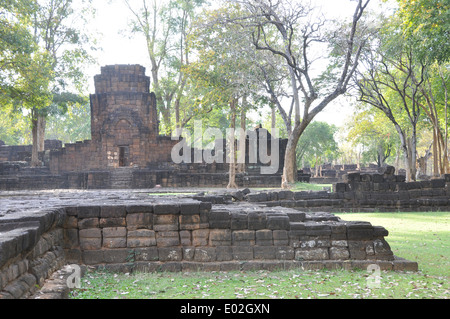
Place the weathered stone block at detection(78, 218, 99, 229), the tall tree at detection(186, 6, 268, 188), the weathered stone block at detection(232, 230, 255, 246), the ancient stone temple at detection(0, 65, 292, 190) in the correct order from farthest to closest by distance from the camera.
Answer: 1. the ancient stone temple at detection(0, 65, 292, 190)
2. the tall tree at detection(186, 6, 268, 188)
3. the weathered stone block at detection(232, 230, 255, 246)
4. the weathered stone block at detection(78, 218, 99, 229)

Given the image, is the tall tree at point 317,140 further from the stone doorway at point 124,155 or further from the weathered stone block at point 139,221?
the weathered stone block at point 139,221

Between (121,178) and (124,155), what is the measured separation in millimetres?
4131

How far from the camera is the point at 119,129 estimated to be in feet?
97.8

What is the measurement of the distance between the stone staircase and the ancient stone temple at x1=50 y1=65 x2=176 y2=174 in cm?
147

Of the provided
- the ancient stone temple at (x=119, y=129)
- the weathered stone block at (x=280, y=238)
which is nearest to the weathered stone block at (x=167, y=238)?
the weathered stone block at (x=280, y=238)

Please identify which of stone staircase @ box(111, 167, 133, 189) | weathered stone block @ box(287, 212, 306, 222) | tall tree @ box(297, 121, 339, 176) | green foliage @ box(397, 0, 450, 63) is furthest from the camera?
tall tree @ box(297, 121, 339, 176)

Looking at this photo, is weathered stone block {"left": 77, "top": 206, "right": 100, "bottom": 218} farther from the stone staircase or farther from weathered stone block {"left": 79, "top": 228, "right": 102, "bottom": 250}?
the stone staircase

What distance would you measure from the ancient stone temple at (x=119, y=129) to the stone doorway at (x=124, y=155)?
8 centimetres

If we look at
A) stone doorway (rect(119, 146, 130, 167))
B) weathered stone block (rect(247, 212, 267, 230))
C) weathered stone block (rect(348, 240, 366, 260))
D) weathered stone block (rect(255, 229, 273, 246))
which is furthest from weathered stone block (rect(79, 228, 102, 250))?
stone doorway (rect(119, 146, 130, 167))

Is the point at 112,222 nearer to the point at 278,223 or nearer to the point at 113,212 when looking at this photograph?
the point at 113,212

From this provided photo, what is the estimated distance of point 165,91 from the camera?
3750 centimetres

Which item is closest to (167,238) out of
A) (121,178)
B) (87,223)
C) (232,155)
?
(87,223)

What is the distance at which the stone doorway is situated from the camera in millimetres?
30594

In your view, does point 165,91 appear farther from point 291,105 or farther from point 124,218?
point 124,218
